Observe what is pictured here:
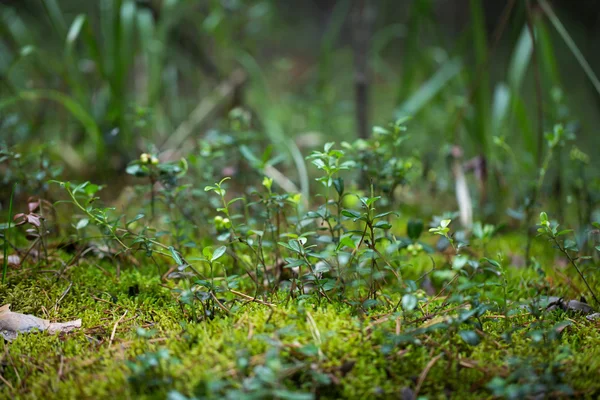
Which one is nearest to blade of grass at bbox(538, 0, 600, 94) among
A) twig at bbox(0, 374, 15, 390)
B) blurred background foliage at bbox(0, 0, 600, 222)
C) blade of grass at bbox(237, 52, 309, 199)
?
blurred background foliage at bbox(0, 0, 600, 222)

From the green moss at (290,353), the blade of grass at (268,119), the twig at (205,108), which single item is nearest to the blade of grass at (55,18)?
the twig at (205,108)

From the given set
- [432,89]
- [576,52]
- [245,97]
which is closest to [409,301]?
[576,52]

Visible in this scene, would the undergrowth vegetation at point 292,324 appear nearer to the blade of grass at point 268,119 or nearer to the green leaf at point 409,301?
the green leaf at point 409,301

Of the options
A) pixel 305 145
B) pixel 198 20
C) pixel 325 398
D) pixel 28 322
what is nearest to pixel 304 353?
pixel 325 398

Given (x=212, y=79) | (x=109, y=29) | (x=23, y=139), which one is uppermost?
(x=109, y=29)

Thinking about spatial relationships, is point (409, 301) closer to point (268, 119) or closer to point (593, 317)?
point (593, 317)

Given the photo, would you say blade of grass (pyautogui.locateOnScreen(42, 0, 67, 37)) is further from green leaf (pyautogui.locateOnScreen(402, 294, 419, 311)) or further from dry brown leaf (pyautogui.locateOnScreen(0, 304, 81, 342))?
green leaf (pyautogui.locateOnScreen(402, 294, 419, 311))

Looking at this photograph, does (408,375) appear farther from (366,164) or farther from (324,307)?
(366,164)
